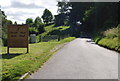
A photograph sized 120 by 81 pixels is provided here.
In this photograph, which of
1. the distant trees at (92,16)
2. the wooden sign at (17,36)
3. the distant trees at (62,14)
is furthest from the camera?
the distant trees at (62,14)

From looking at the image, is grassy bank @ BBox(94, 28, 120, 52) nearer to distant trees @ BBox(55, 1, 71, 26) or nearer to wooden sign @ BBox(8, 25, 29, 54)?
wooden sign @ BBox(8, 25, 29, 54)

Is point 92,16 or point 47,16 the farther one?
point 47,16

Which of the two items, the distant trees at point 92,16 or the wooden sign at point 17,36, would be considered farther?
the distant trees at point 92,16

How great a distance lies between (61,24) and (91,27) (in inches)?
1717

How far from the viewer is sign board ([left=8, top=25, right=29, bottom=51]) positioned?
15594 mm

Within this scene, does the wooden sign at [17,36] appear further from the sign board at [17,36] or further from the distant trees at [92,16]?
the distant trees at [92,16]

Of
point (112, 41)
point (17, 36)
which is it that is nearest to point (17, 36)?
point (17, 36)

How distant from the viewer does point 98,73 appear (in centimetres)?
845

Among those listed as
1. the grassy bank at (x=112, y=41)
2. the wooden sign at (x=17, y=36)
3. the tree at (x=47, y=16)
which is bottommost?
the grassy bank at (x=112, y=41)

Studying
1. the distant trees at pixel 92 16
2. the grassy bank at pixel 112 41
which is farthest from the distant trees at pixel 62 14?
the grassy bank at pixel 112 41

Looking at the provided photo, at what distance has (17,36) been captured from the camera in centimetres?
1565

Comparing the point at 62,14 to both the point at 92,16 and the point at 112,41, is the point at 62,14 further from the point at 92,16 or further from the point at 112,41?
the point at 112,41

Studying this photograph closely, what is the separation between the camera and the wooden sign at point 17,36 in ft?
51.2

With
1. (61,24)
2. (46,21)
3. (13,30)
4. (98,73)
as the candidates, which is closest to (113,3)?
(13,30)
